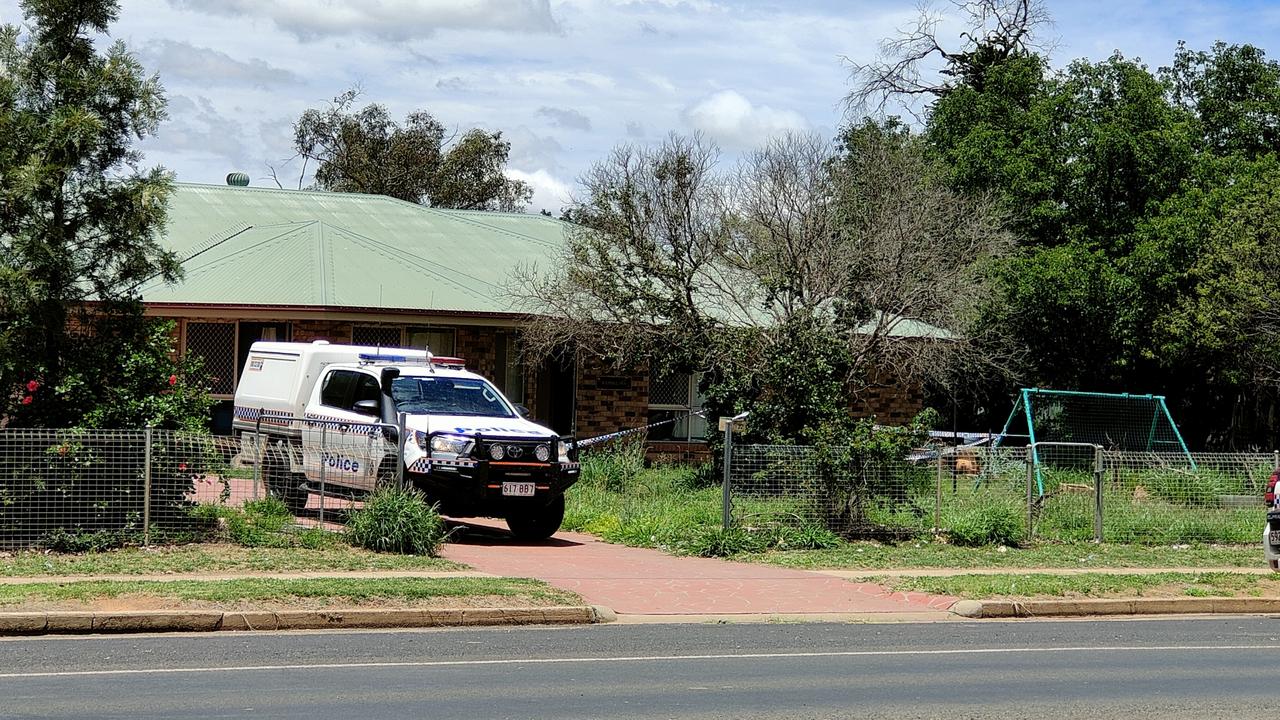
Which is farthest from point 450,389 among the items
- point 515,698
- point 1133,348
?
point 1133,348

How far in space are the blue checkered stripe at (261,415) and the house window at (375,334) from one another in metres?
6.46

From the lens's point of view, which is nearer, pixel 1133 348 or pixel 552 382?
pixel 552 382

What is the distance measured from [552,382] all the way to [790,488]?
1201 cm

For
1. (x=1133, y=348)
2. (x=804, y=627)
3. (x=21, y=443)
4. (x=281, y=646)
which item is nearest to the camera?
(x=281, y=646)

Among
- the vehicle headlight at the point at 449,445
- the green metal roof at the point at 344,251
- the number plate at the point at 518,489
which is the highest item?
the green metal roof at the point at 344,251

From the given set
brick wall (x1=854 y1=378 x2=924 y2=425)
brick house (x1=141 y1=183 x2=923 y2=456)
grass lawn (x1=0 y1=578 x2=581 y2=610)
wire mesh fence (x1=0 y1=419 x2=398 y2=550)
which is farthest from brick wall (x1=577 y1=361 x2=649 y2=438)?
grass lawn (x1=0 y1=578 x2=581 y2=610)

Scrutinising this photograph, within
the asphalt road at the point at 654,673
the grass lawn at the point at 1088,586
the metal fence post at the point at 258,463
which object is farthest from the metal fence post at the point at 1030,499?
the metal fence post at the point at 258,463

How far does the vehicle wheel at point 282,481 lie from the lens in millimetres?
15992

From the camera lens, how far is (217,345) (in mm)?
26797

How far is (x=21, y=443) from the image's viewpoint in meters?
14.5

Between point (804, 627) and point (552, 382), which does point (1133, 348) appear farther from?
point (804, 627)

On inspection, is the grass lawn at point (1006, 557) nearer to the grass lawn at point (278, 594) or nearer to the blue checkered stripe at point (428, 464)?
the blue checkered stripe at point (428, 464)

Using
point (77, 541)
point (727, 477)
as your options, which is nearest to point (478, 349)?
point (727, 477)

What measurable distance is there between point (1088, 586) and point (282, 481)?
27.5 feet
